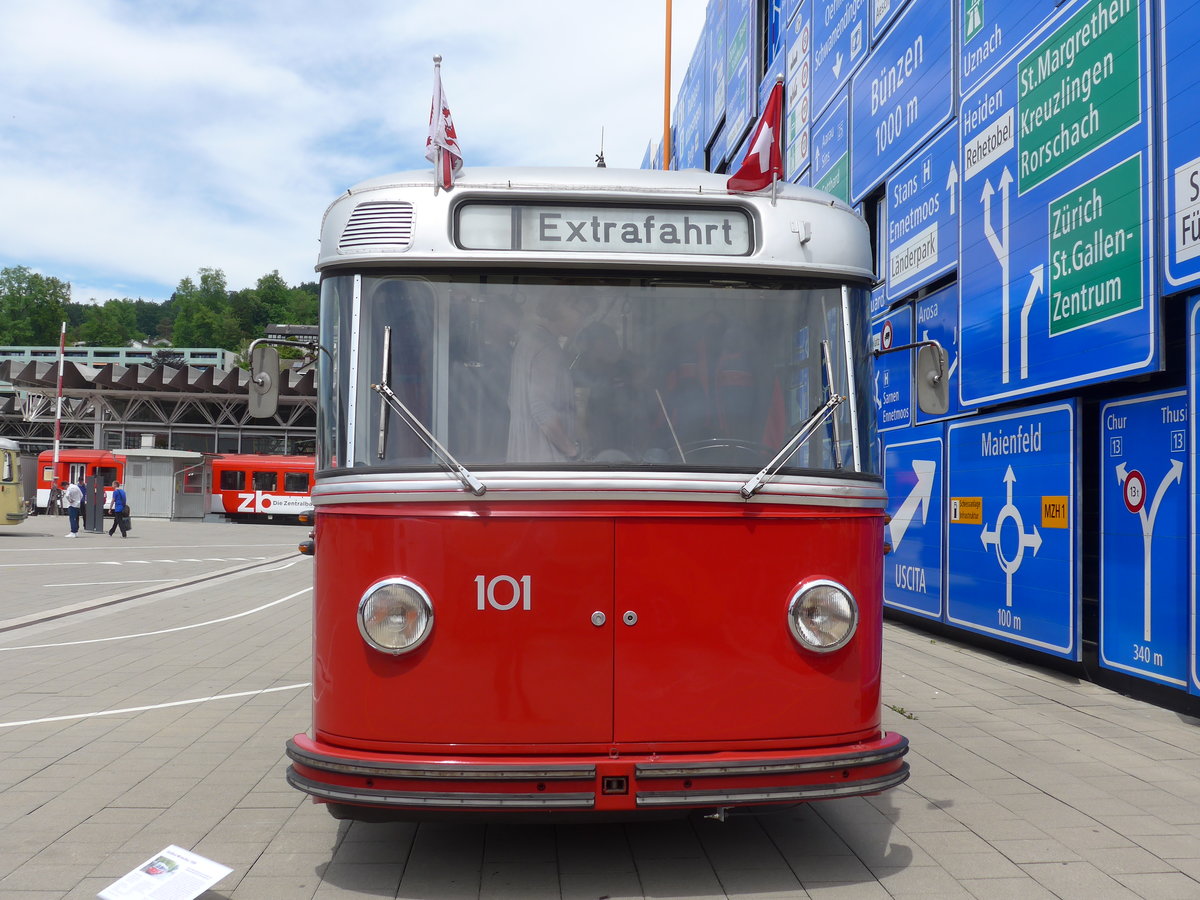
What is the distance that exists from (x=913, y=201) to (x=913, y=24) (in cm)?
195

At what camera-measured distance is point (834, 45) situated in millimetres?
15414

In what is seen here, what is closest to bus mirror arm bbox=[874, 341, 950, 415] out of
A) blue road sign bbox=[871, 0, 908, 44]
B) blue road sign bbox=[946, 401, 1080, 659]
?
blue road sign bbox=[946, 401, 1080, 659]

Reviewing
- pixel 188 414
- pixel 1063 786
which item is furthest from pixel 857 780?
pixel 188 414

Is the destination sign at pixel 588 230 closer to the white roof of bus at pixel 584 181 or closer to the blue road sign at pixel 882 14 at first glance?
the white roof of bus at pixel 584 181

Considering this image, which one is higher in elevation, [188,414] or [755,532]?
[188,414]

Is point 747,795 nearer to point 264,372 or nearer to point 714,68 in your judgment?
point 264,372

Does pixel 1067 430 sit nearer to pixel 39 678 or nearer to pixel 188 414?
pixel 39 678

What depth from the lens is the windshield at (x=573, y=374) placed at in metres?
4.16

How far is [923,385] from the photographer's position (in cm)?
487

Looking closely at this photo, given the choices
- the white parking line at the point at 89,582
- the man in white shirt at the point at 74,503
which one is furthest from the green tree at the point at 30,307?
the white parking line at the point at 89,582

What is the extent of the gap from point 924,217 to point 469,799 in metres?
9.70

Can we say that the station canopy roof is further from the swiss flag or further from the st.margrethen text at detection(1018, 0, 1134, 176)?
the swiss flag

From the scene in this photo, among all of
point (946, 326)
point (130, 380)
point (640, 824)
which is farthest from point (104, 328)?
point (640, 824)

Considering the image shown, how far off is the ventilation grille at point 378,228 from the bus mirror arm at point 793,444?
157 cm
